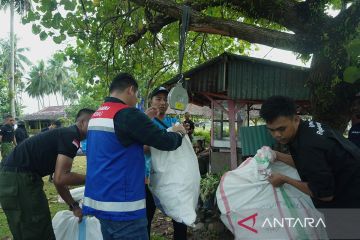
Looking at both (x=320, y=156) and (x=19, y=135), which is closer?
(x=320, y=156)

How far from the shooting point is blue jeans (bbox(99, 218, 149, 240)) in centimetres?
233

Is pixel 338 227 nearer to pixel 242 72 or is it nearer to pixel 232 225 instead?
pixel 232 225

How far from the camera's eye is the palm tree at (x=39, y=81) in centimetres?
5525

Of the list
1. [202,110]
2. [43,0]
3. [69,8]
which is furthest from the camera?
[202,110]

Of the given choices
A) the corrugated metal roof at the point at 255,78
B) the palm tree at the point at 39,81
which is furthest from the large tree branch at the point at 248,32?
the palm tree at the point at 39,81

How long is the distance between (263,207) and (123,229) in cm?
114

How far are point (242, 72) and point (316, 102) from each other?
2.81m

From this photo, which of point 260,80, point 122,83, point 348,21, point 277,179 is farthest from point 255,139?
point 122,83

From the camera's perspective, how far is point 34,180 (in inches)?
110

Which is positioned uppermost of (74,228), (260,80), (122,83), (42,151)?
(260,80)

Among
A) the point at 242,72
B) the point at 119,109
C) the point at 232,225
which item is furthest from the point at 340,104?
the point at 242,72

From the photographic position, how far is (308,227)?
101 inches

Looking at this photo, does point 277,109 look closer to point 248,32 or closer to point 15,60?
point 248,32

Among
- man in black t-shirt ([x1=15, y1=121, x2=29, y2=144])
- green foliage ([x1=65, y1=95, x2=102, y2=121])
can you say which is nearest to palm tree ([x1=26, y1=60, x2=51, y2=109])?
green foliage ([x1=65, y1=95, x2=102, y2=121])
